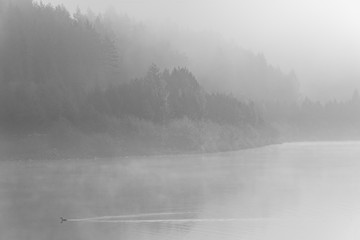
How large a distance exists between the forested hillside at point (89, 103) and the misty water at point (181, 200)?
15.3 meters

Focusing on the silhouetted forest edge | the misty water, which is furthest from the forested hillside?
the misty water

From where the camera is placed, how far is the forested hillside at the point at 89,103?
118438 mm

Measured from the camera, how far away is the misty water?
1746 inches

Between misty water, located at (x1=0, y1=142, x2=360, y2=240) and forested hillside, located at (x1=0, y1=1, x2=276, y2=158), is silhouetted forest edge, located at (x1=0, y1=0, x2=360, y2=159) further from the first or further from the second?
misty water, located at (x1=0, y1=142, x2=360, y2=240)

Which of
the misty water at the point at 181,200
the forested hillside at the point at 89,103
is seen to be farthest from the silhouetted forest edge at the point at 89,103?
the misty water at the point at 181,200

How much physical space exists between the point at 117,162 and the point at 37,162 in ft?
39.6

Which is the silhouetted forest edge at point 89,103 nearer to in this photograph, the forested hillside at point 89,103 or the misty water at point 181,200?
the forested hillside at point 89,103

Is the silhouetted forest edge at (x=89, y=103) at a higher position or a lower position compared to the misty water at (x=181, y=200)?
higher

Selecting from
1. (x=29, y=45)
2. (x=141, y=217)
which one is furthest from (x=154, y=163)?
(x=29, y=45)

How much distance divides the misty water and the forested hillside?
1533 cm

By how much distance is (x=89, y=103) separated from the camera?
132 metres

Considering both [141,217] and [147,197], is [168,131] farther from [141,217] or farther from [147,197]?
[141,217]

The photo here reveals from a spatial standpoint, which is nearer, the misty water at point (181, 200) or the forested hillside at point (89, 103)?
the misty water at point (181, 200)

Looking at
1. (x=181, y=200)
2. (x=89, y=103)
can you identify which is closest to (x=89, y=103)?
(x=89, y=103)
